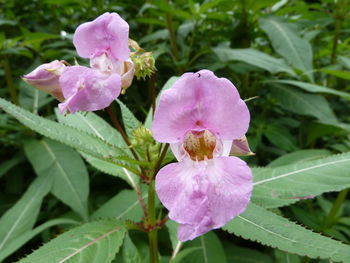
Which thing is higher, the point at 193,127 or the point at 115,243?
the point at 193,127

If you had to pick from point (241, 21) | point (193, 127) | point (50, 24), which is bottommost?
point (50, 24)

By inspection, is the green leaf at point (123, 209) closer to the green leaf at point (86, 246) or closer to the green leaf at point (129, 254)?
the green leaf at point (129, 254)

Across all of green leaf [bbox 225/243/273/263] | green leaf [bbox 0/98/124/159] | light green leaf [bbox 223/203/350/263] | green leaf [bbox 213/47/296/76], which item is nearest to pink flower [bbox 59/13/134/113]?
green leaf [bbox 0/98/124/159]

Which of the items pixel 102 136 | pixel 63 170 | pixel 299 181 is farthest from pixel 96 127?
pixel 299 181

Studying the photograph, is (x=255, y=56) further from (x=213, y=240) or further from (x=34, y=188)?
(x=34, y=188)

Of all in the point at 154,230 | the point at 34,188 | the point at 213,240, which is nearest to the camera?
the point at 154,230

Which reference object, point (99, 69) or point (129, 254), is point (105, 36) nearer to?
point (99, 69)

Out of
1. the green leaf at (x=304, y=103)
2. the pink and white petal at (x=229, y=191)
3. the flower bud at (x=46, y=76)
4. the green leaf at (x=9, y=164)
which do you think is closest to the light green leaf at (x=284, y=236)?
the pink and white petal at (x=229, y=191)

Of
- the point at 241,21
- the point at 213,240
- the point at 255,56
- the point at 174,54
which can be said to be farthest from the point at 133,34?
the point at 213,240
